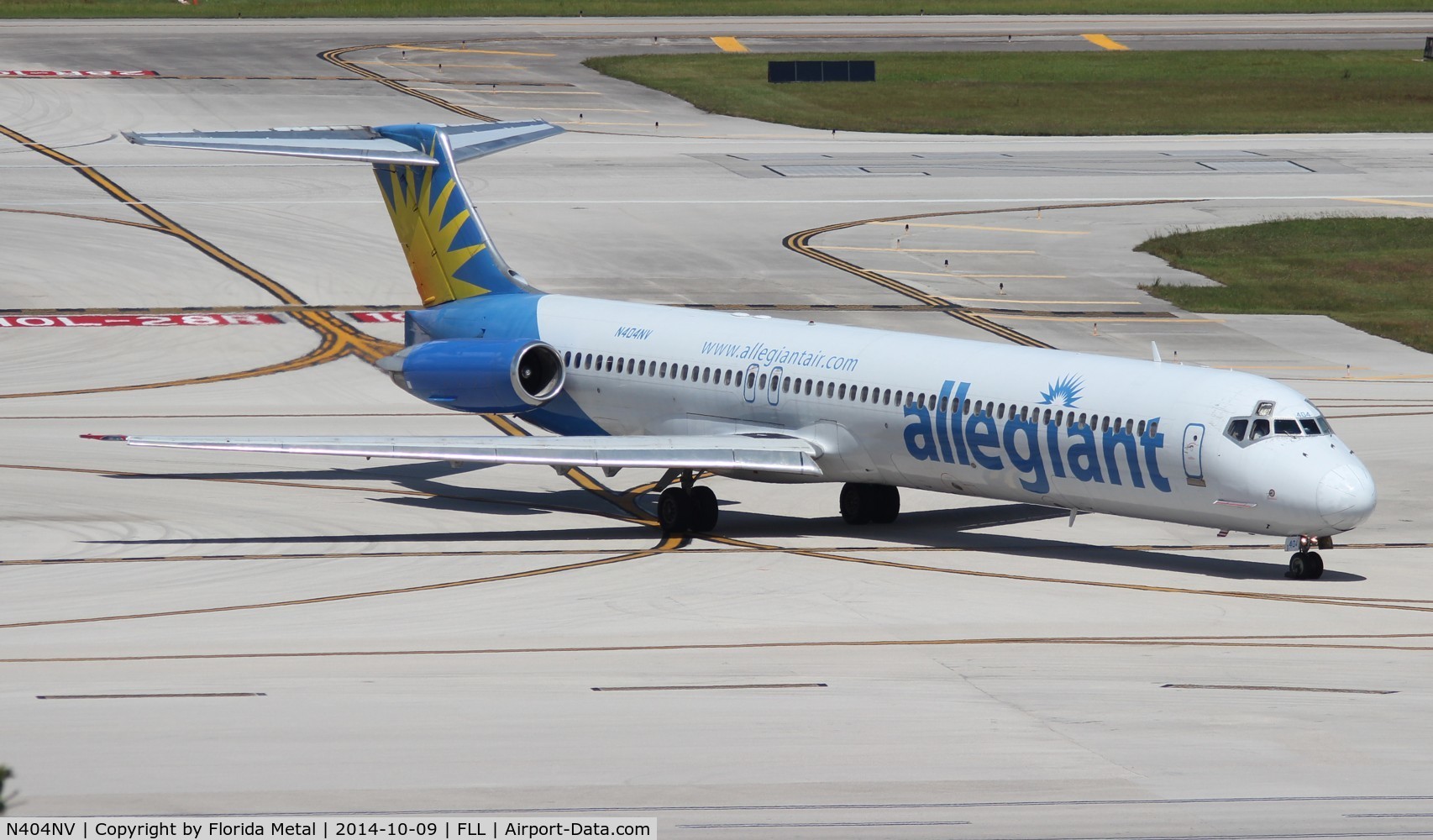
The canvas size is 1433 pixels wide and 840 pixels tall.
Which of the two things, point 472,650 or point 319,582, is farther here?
point 319,582

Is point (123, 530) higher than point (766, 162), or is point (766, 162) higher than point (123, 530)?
point (766, 162)

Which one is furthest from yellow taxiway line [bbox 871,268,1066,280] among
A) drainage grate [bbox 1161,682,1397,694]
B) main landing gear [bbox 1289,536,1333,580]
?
drainage grate [bbox 1161,682,1397,694]

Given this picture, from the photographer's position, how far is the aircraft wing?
3325 cm

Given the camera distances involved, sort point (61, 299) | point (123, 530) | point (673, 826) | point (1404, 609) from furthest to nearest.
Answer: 1. point (61, 299)
2. point (123, 530)
3. point (1404, 609)
4. point (673, 826)

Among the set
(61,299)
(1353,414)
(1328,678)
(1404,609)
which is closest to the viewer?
(1328,678)

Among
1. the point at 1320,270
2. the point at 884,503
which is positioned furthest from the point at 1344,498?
the point at 1320,270

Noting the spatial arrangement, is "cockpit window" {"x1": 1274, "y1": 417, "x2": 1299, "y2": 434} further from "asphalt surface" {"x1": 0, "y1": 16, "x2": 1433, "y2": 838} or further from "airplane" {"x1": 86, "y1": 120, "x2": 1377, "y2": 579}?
"asphalt surface" {"x1": 0, "y1": 16, "x2": 1433, "y2": 838}

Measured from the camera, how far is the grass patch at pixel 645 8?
375ft

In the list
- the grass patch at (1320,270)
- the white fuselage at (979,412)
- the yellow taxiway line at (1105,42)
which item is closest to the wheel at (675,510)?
the white fuselage at (979,412)

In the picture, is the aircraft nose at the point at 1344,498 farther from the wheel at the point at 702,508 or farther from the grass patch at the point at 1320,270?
the grass patch at the point at 1320,270

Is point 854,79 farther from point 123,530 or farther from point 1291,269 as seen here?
point 123,530

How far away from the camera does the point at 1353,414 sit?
146 feet

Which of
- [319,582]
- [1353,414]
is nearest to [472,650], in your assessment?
[319,582]

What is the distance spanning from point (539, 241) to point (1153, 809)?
46.7m
